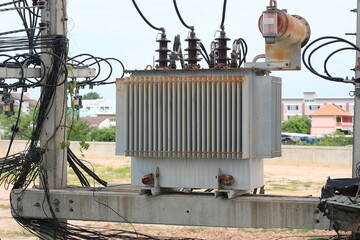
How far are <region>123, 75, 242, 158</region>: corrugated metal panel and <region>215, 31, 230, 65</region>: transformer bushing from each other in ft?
1.59

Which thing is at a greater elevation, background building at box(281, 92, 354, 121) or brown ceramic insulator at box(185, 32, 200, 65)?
background building at box(281, 92, 354, 121)

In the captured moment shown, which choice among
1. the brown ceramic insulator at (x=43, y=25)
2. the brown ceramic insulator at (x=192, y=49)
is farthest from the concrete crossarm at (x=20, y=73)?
the brown ceramic insulator at (x=192, y=49)

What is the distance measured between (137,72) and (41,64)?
157 centimetres

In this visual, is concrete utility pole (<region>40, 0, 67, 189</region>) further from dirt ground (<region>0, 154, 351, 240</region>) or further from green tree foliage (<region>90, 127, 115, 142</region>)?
green tree foliage (<region>90, 127, 115, 142</region>)

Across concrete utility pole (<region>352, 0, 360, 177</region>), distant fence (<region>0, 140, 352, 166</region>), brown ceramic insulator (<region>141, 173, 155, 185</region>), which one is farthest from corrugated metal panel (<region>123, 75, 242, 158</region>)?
distant fence (<region>0, 140, 352, 166</region>)

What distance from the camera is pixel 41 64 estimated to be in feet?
28.9

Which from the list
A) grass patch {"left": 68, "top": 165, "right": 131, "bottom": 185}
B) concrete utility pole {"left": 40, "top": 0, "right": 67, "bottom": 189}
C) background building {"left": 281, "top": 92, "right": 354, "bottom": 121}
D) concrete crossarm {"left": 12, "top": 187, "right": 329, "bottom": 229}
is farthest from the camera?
background building {"left": 281, "top": 92, "right": 354, "bottom": 121}

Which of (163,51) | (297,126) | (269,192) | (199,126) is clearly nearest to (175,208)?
Result: (199,126)

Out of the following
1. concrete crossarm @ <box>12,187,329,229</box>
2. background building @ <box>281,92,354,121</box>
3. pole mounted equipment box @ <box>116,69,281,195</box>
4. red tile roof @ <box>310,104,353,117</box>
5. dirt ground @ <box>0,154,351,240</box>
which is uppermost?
background building @ <box>281,92,354,121</box>

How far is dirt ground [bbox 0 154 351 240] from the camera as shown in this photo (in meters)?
16.5

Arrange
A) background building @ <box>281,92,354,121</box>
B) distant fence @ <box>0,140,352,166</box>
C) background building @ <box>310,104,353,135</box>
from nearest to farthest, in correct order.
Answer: distant fence @ <box>0,140,352,166</box>
background building @ <box>310,104,353,135</box>
background building @ <box>281,92,354,121</box>

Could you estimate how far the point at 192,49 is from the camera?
7.77 metres

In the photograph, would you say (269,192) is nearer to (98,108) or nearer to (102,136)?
(102,136)

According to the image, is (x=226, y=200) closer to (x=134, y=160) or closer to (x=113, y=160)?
(x=134, y=160)
